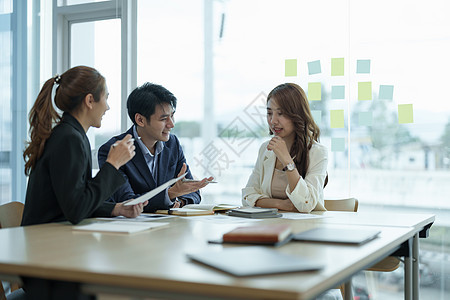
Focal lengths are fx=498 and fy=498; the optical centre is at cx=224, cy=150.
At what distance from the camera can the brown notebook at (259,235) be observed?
54.4 inches

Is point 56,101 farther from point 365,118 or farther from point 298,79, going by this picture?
point 365,118

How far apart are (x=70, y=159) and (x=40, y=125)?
0.75ft

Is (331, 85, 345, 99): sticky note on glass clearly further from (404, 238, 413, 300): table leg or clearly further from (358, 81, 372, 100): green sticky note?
(404, 238, 413, 300): table leg

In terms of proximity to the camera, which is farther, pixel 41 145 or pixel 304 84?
pixel 304 84

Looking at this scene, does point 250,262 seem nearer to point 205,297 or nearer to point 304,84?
point 205,297

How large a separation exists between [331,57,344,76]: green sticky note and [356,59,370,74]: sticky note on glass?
0.35 feet

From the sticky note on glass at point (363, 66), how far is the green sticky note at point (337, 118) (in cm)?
29

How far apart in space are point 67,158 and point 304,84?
209 cm

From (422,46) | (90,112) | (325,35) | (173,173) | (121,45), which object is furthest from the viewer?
(121,45)

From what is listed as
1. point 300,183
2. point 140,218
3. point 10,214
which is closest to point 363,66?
point 300,183

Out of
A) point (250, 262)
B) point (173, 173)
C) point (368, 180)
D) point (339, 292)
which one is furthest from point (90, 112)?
point (368, 180)

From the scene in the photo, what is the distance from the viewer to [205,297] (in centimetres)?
100

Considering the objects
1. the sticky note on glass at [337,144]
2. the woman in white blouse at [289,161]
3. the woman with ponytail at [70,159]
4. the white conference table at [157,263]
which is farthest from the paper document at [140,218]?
the sticky note on glass at [337,144]

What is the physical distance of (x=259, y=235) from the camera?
140cm
